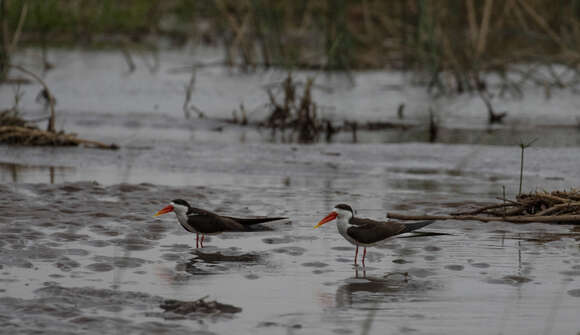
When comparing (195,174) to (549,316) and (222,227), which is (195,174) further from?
(549,316)

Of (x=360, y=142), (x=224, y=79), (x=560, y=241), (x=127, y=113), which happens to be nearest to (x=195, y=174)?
(x=360, y=142)

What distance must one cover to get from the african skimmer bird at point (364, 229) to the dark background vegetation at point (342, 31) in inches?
180

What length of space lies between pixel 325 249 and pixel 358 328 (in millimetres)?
1636

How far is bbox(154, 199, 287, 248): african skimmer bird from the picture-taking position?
18.8ft

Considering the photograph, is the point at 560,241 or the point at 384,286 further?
the point at 560,241

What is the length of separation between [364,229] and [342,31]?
8.19m

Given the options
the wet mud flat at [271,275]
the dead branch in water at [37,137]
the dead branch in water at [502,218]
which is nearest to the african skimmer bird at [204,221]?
the wet mud flat at [271,275]

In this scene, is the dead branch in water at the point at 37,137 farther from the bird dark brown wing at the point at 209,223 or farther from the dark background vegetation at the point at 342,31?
the bird dark brown wing at the point at 209,223

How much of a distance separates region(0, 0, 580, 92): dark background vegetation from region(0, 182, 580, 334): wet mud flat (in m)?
4.14

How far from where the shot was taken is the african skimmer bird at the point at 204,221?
18.8 feet

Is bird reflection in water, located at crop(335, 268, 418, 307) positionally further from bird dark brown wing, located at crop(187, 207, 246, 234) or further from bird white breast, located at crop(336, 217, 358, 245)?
bird dark brown wing, located at crop(187, 207, 246, 234)

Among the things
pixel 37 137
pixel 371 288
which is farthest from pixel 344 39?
pixel 371 288

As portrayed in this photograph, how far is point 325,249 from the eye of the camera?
228 inches

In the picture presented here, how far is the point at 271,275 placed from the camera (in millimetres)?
5078
